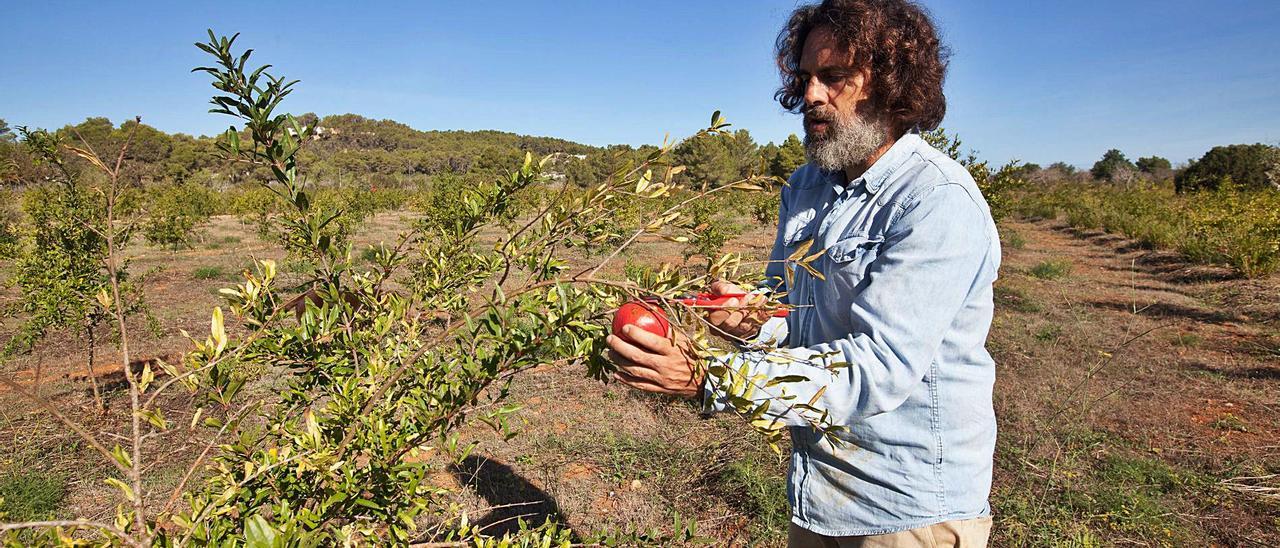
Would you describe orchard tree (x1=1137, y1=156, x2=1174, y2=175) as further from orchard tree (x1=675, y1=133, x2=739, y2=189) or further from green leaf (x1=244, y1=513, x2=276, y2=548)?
green leaf (x1=244, y1=513, x2=276, y2=548)

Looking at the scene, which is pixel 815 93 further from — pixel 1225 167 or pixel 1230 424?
pixel 1225 167

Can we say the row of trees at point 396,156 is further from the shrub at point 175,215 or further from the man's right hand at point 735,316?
the man's right hand at point 735,316

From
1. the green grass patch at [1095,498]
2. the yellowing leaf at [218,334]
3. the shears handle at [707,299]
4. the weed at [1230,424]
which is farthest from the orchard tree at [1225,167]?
the yellowing leaf at [218,334]

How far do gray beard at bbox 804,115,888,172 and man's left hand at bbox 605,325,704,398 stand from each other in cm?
76

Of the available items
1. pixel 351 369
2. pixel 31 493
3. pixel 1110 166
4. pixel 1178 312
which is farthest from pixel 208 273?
pixel 1110 166

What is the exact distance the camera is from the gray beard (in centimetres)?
158

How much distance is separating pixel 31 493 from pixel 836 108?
4.74m

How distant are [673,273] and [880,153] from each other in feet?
2.42

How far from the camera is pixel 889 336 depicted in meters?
1.16

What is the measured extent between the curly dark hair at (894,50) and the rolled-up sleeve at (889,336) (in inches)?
15.6

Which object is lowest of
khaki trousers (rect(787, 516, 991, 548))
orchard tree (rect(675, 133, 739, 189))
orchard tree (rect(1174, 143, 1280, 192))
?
khaki trousers (rect(787, 516, 991, 548))

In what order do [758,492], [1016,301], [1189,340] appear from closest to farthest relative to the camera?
[758,492], [1189,340], [1016,301]

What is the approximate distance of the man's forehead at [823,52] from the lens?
159 centimetres

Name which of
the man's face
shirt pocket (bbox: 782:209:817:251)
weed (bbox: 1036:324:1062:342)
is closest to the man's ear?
the man's face
